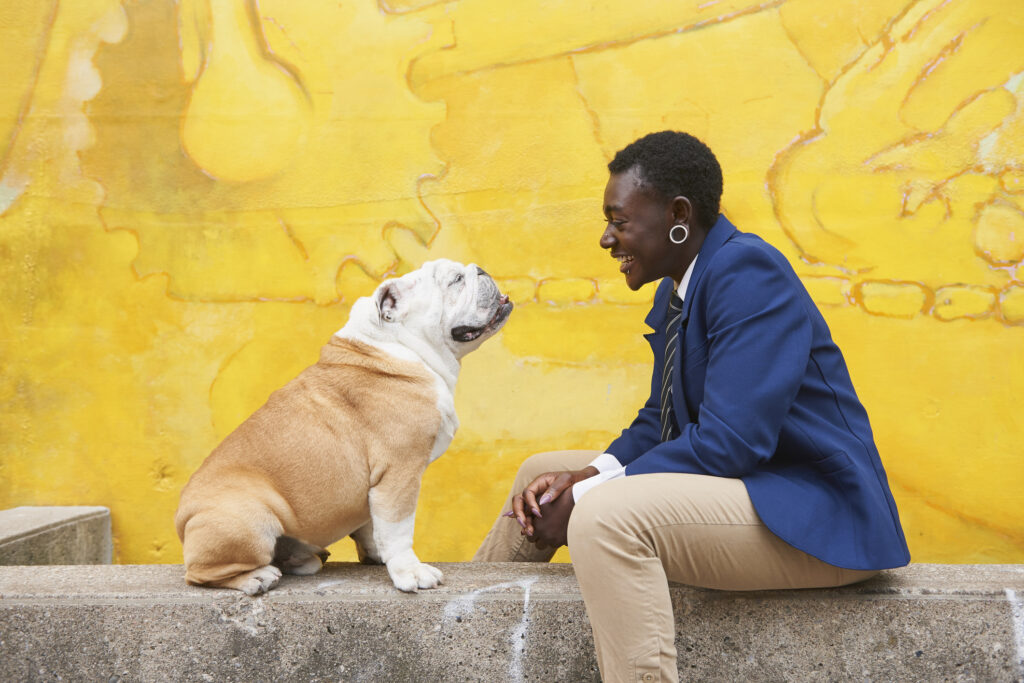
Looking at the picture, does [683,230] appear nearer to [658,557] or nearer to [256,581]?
[658,557]

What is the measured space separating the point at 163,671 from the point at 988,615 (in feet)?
8.70

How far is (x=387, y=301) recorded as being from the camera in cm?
305

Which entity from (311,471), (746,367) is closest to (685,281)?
(746,367)

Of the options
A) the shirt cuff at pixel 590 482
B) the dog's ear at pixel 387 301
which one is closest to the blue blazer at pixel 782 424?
the shirt cuff at pixel 590 482

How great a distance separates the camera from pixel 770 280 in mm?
2428

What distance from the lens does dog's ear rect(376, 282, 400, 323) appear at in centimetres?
304

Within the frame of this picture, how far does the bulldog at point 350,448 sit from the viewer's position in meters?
2.79

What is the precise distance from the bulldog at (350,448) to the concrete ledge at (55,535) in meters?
1.64

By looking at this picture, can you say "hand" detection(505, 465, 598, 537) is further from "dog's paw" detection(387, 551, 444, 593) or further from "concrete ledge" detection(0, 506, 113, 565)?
"concrete ledge" detection(0, 506, 113, 565)

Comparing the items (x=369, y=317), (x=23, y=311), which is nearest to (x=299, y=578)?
(x=369, y=317)

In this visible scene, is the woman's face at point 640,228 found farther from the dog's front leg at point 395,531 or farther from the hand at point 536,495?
the dog's front leg at point 395,531

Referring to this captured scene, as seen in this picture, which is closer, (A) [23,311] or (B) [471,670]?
(B) [471,670]

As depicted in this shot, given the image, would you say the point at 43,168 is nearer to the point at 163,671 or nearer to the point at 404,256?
the point at 404,256

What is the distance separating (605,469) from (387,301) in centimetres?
97
